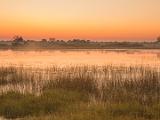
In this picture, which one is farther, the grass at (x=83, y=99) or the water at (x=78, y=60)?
the water at (x=78, y=60)

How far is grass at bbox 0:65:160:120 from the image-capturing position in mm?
11797

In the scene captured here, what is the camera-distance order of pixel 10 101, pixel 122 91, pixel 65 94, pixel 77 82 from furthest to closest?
1. pixel 77 82
2. pixel 122 91
3. pixel 65 94
4. pixel 10 101

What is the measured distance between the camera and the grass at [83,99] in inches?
464

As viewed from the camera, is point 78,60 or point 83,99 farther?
point 78,60

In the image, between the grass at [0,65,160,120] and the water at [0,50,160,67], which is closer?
the grass at [0,65,160,120]

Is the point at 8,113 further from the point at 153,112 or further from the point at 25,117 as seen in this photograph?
the point at 153,112

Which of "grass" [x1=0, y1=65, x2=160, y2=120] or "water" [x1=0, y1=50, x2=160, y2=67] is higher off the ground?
"grass" [x1=0, y1=65, x2=160, y2=120]

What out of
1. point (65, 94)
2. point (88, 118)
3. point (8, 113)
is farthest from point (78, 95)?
point (88, 118)

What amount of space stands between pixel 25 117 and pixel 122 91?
4.86 m

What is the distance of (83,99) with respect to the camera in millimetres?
14516

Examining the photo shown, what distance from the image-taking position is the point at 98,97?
15.2 metres

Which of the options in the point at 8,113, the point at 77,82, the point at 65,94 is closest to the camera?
the point at 8,113

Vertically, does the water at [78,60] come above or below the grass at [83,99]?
below

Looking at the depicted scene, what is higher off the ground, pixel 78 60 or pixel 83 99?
pixel 83 99
